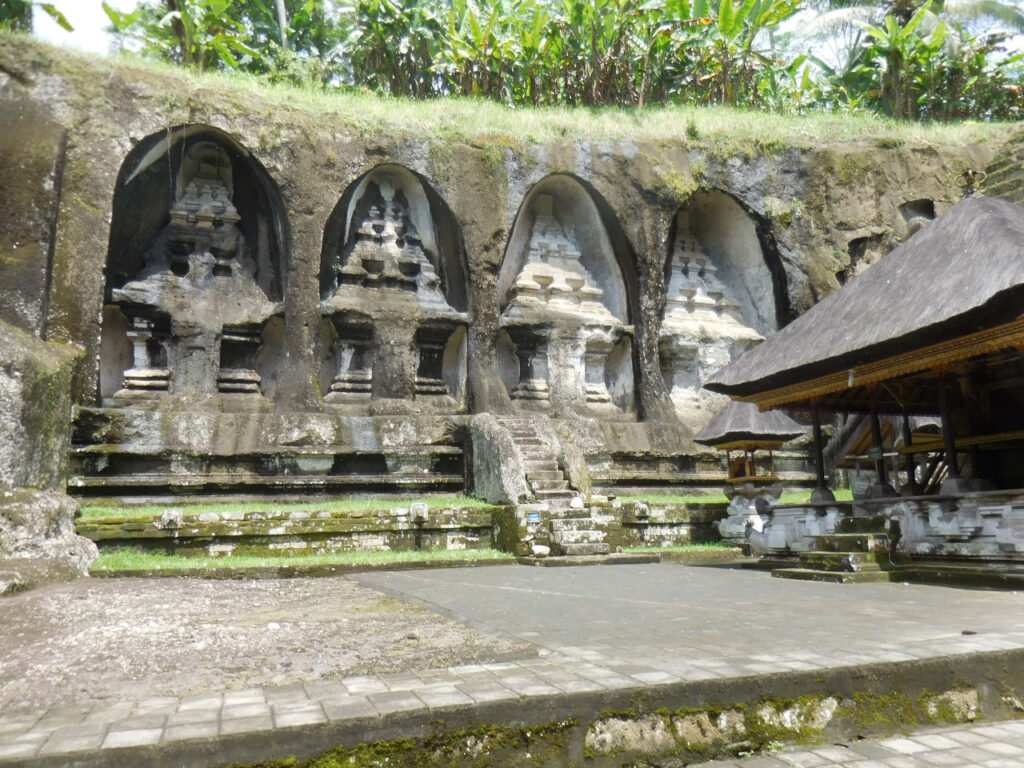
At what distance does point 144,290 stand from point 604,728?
14.0m

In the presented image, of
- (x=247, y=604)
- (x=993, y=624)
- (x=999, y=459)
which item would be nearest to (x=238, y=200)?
(x=247, y=604)

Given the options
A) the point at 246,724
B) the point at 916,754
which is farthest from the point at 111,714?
the point at 916,754

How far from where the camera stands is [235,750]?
8.50ft

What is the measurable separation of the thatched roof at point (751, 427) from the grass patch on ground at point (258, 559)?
163 inches

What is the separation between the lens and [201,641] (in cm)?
447

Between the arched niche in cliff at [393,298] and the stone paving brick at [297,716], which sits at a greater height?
the arched niche in cliff at [393,298]

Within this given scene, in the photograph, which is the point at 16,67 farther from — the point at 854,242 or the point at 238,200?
the point at 854,242

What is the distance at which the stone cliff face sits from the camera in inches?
529

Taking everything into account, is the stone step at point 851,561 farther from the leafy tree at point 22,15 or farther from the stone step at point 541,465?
the leafy tree at point 22,15

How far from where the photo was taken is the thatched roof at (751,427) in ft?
41.0

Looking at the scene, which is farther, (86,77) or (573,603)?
(86,77)

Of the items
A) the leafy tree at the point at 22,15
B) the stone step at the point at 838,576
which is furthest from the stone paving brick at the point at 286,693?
the leafy tree at the point at 22,15

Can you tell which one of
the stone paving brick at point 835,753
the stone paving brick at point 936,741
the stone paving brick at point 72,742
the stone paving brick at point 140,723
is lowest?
the stone paving brick at point 835,753

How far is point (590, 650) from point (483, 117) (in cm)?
1578
